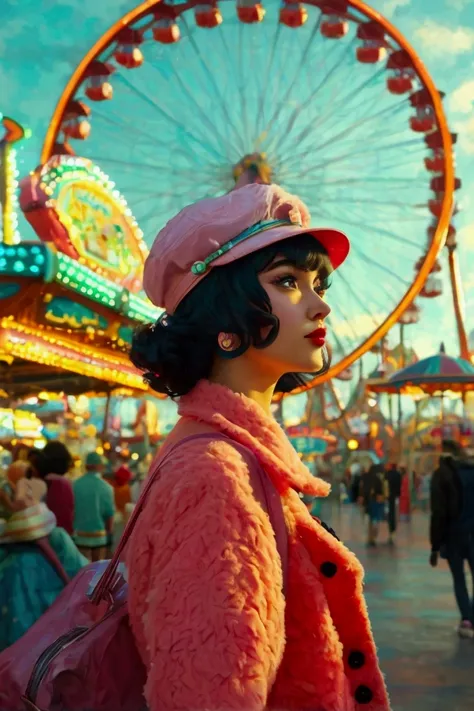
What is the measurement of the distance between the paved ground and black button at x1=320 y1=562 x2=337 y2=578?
2989 millimetres

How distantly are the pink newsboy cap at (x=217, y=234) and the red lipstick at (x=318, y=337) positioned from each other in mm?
138

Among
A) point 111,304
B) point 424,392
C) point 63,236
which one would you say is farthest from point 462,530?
point 424,392

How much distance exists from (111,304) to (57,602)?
25.2 ft

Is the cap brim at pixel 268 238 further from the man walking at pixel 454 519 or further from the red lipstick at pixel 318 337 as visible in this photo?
the man walking at pixel 454 519

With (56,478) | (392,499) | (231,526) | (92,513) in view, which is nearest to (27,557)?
(56,478)

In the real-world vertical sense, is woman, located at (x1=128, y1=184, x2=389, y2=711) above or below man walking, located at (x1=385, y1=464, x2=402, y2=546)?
above

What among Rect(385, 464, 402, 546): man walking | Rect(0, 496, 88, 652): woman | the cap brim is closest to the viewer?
the cap brim

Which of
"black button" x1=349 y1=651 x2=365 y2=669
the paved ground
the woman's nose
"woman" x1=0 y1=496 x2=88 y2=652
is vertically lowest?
the paved ground

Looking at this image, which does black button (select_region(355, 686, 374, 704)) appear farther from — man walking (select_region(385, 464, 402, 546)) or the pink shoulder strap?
man walking (select_region(385, 464, 402, 546))

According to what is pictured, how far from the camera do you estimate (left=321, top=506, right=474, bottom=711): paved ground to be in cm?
438

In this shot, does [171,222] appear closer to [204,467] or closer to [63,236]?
[204,467]

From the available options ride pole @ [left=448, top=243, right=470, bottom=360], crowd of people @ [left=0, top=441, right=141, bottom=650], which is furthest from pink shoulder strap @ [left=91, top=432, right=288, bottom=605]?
ride pole @ [left=448, top=243, right=470, bottom=360]

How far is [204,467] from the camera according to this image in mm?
1240

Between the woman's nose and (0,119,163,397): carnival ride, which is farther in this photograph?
(0,119,163,397): carnival ride
